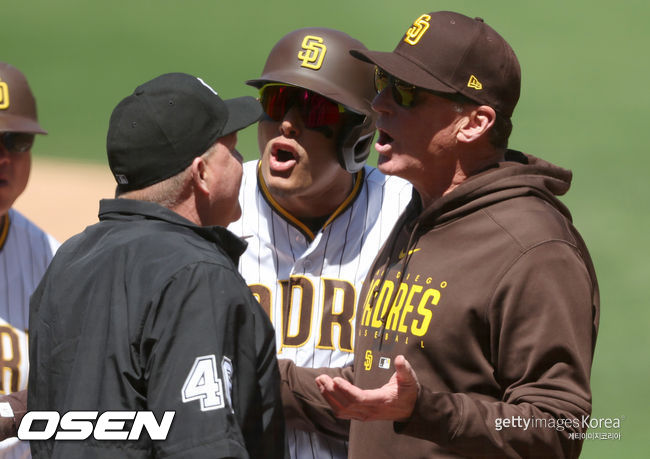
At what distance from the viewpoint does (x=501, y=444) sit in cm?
282

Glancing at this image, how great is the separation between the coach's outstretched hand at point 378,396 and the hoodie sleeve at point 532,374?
0.17 feet

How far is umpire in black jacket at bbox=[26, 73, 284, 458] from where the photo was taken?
2.42 metres

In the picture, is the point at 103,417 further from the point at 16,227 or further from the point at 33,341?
the point at 16,227

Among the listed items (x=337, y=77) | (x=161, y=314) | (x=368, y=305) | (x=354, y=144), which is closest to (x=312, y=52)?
(x=337, y=77)

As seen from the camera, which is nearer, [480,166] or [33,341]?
[33,341]

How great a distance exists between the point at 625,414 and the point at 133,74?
903cm

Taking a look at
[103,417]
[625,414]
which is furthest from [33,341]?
[625,414]

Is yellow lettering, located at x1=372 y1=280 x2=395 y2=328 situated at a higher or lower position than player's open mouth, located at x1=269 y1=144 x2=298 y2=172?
lower

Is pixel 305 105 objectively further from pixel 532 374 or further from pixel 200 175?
pixel 532 374

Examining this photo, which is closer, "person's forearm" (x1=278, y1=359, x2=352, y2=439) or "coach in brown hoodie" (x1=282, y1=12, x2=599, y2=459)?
"coach in brown hoodie" (x1=282, y1=12, x2=599, y2=459)

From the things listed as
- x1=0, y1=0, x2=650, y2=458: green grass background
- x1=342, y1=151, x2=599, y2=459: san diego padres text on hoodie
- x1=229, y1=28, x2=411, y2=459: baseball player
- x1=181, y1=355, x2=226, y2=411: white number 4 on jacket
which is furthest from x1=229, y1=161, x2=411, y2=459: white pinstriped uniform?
x1=0, y1=0, x2=650, y2=458: green grass background

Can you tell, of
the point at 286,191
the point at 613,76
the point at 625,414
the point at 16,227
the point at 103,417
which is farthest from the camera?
the point at 613,76

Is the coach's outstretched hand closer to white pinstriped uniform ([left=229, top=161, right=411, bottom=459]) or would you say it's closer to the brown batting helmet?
white pinstriped uniform ([left=229, top=161, right=411, bottom=459])

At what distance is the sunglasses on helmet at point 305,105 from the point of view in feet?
13.7
